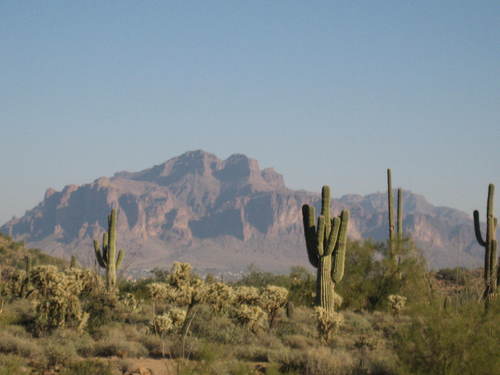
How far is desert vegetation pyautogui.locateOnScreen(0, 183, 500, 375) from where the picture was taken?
10602 mm

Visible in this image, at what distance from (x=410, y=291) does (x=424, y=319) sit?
13.5 m

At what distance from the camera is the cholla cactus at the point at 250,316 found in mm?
15320

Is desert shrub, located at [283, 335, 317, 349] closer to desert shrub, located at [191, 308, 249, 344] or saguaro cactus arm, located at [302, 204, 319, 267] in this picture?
desert shrub, located at [191, 308, 249, 344]

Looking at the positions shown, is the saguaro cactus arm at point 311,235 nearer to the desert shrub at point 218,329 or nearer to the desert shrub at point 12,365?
the desert shrub at point 218,329

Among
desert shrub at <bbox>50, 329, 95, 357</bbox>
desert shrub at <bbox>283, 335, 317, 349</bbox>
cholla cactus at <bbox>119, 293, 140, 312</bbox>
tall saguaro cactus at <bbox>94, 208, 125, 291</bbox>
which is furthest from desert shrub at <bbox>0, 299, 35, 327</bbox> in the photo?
desert shrub at <bbox>283, 335, 317, 349</bbox>

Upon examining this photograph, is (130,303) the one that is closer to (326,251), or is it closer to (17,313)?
(17,313)

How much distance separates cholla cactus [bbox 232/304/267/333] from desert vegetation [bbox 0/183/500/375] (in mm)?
33

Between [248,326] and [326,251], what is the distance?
469 centimetres

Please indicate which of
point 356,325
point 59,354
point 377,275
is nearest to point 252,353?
point 59,354

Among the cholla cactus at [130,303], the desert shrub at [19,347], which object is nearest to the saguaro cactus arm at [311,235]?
the cholla cactus at [130,303]

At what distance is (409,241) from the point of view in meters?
27.0

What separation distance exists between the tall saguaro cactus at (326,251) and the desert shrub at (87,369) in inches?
352

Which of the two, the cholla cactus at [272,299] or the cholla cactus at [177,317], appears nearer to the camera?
the cholla cactus at [177,317]

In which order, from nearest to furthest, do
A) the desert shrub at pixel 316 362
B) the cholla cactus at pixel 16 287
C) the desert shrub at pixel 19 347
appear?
the desert shrub at pixel 316 362
the desert shrub at pixel 19 347
the cholla cactus at pixel 16 287
